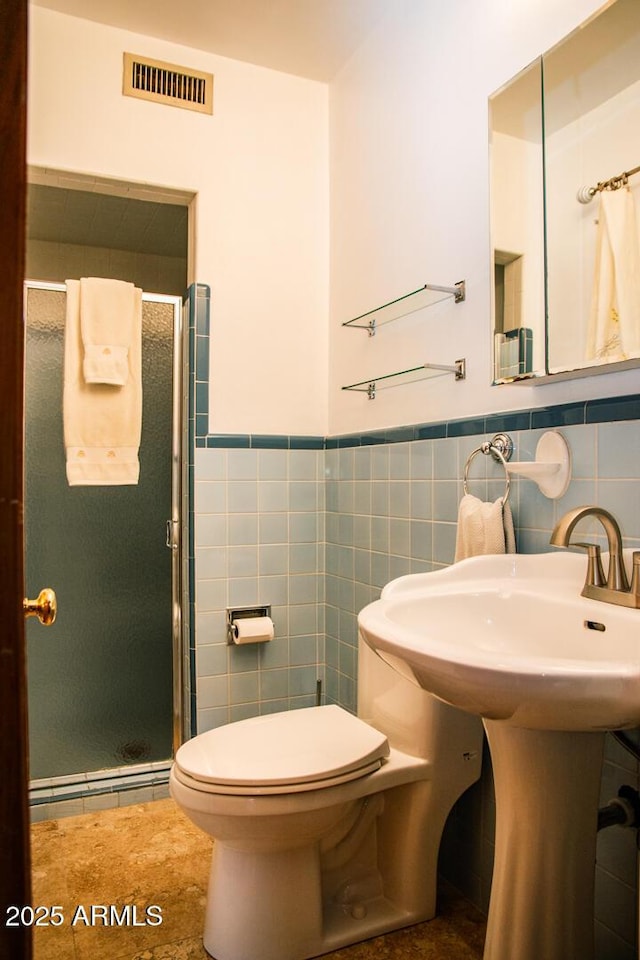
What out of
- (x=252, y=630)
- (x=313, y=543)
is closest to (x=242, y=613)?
(x=252, y=630)

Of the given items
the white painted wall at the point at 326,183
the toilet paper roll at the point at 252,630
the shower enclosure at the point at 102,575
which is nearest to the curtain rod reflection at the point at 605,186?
the white painted wall at the point at 326,183

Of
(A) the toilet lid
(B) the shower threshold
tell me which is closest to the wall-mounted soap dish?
(A) the toilet lid

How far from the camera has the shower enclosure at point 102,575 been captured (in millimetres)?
2090

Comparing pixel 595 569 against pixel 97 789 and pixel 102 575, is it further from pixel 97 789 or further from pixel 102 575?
pixel 97 789

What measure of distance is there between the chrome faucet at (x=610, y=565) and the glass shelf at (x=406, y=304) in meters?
0.77

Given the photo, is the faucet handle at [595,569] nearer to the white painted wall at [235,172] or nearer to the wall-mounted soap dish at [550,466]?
the wall-mounted soap dish at [550,466]

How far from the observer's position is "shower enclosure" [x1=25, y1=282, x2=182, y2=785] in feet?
6.86

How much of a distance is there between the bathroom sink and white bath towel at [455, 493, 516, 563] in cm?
6

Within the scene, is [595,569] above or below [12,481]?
below

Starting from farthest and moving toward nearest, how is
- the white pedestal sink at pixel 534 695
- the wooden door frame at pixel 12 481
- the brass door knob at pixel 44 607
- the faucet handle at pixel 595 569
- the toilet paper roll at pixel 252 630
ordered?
the toilet paper roll at pixel 252 630 < the faucet handle at pixel 595 569 < the white pedestal sink at pixel 534 695 < the brass door knob at pixel 44 607 < the wooden door frame at pixel 12 481

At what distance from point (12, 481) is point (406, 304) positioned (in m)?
1.58

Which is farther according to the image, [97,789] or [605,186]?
[97,789]

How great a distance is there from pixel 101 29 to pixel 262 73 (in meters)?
0.55

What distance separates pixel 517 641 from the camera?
120 centimetres
